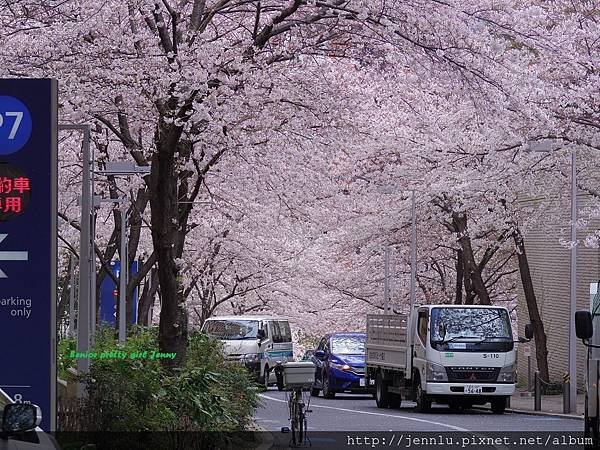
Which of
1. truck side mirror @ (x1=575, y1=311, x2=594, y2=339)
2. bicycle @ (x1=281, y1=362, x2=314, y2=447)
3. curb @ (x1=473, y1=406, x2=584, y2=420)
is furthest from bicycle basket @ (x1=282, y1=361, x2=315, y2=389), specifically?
curb @ (x1=473, y1=406, x2=584, y2=420)

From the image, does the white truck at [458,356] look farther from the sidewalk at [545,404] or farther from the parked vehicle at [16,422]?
the parked vehicle at [16,422]

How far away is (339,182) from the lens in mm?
39750

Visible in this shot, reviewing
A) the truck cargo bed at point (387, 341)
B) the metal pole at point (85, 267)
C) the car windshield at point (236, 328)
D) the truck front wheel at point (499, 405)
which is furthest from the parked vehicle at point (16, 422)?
the car windshield at point (236, 328)

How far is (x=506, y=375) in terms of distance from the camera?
26.5 meters

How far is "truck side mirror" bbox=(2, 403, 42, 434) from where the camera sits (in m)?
7.33

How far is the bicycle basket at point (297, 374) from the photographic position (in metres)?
17.7

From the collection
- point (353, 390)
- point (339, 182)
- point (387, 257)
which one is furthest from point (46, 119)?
point (387, 257)

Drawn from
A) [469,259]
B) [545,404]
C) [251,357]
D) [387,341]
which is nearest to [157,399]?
[387,341]

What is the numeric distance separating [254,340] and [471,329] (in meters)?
12.5

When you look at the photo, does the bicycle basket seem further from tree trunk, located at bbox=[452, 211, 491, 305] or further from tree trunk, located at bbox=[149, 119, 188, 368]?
tree trunk, located at bbox=[452, 211, 491, 305]

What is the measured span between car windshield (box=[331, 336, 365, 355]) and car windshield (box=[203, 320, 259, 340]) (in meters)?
3.03

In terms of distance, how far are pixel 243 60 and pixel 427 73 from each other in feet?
7.77

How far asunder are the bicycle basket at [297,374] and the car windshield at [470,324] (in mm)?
8774

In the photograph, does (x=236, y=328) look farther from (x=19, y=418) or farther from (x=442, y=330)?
(x=19, y=418)
